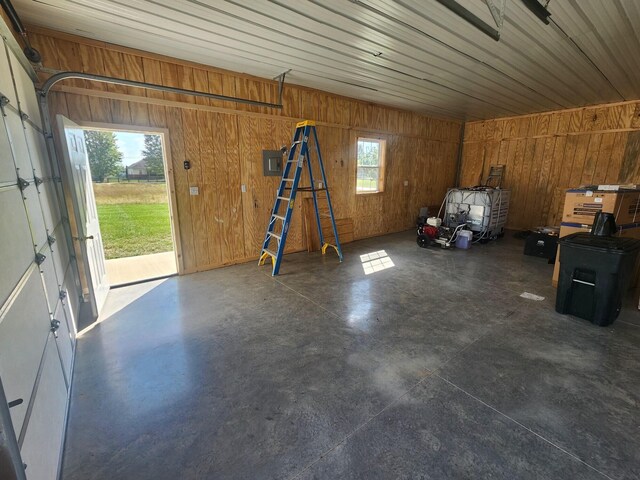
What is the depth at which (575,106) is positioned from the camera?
621 centimetres

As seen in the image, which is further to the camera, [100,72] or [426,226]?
[426,226]

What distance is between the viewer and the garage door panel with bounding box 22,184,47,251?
178 centimetres

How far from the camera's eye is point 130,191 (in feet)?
30.3

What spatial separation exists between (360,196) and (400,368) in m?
4.54

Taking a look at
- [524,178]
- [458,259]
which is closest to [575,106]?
[524,178]

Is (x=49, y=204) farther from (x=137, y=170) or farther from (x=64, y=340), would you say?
(x=137, y=170)

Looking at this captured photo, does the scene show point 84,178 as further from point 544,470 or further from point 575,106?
point 575,106

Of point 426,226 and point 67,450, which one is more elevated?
point 426,226

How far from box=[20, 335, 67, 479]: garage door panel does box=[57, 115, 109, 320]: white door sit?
1.45m

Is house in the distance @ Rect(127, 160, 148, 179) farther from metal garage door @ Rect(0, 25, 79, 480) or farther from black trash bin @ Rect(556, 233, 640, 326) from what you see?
black trash bin @ Rect(556, 233, 640, 326)

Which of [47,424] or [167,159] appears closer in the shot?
[47,424]

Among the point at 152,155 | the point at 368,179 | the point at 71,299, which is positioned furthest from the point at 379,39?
the point at 152,155

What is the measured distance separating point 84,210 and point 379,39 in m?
3.72

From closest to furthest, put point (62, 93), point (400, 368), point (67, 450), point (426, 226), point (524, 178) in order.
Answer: point (67, 450)
point (400, 368)
point (62, 93)
point (426, 226)
point (524, 178)
